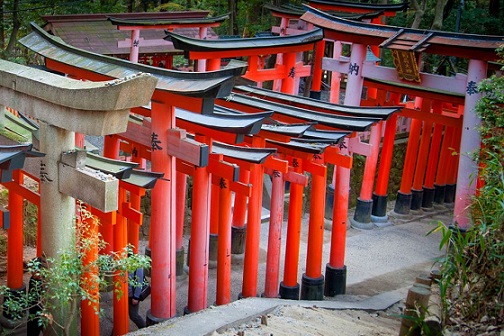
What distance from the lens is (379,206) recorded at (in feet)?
53.5

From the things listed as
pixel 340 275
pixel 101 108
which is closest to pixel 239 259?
pixel 340 275

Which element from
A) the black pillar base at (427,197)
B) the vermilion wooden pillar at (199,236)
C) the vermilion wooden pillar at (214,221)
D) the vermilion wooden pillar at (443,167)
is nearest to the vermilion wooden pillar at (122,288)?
the vermilion wooden pillar at (199,236)

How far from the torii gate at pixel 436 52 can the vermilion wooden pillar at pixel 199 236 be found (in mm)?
Answer: 4334

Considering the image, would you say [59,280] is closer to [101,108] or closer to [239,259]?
[101,108]

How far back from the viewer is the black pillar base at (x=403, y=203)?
16.6 meters

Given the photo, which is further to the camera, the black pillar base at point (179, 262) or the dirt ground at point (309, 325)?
the black pillar base at point (179, 262)

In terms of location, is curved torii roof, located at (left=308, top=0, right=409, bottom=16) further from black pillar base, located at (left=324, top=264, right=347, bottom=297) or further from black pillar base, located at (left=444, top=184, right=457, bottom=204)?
black pillar base, located at (left=324, top=264, right=347, bottom=297)

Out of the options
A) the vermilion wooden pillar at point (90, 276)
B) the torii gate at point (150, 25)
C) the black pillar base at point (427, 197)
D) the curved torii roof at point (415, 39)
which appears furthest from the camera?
the black pillar base at point (427, 197)

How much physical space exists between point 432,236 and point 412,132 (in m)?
2.55

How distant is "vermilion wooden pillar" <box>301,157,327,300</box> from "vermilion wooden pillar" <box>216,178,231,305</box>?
62.1 inches

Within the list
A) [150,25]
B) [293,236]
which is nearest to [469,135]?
[293,236]

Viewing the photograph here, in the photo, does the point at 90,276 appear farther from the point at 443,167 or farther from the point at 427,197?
the point at 443,167

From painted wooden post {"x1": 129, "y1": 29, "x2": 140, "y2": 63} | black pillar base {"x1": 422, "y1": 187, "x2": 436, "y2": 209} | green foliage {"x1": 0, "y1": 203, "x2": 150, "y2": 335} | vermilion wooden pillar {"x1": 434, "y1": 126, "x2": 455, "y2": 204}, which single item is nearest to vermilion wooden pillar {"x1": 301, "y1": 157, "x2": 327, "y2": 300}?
green foliage {"x1": 0, "y1": 203, "x2": 150, "y2": 335}

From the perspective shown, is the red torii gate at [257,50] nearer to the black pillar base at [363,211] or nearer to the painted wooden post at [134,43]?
the black pillar base at [363,211]
